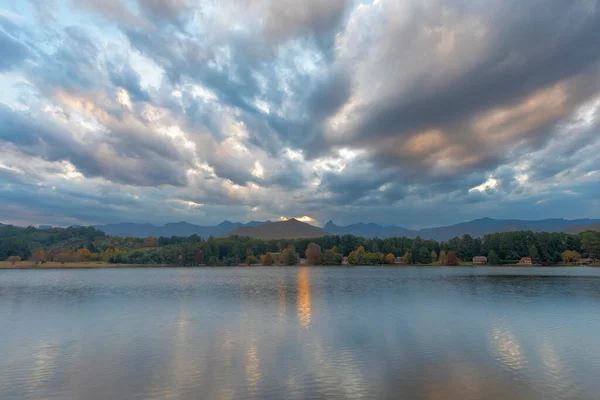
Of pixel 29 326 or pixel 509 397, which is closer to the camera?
pixel 509 397

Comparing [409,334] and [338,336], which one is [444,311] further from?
[338,336]

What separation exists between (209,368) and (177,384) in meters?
3.13

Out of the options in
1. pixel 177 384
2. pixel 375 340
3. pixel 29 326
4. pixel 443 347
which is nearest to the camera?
pixel 177 384

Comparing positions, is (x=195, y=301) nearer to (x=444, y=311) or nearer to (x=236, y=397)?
(x=444, y=311)

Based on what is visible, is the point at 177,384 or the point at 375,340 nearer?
the point at 177,384

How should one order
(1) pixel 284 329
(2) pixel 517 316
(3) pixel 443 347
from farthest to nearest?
1. (2) pixel 517 316
2. (1) pixel 284 329
3. (3) pixel 443 347

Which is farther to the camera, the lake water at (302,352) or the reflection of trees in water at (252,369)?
the reflection of trees in water at (252,369)

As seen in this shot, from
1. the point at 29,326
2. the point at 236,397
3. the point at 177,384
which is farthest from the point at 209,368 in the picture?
the point at 29,326

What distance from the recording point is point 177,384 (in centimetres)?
2080

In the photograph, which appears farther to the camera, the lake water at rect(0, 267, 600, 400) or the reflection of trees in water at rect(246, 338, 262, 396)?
the reflection of trees in water at rect(246, 338, 262, 396)

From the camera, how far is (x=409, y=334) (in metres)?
34.1

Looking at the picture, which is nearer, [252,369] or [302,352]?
[252,369]

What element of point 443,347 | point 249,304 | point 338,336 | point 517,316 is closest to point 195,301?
point 249,304

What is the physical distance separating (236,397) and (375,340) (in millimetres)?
16312
